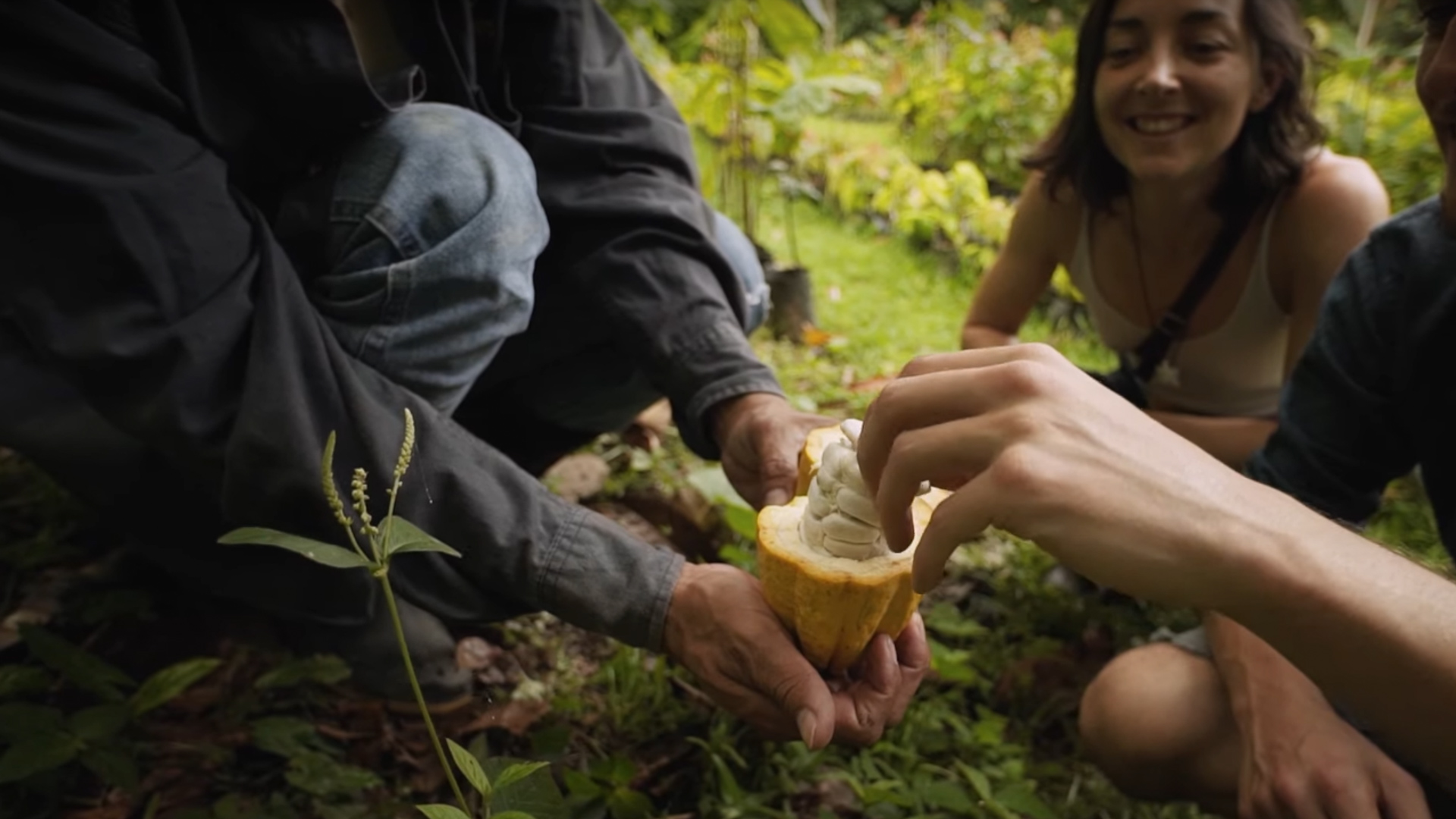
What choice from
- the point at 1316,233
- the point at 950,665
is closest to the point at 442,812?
the point at 950,665

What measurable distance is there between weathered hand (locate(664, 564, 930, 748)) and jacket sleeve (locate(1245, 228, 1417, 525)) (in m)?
0.61

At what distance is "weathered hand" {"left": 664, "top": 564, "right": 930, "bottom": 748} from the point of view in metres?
0.99

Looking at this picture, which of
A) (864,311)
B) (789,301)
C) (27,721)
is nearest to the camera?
(27,721)

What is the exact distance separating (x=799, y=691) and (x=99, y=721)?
2.60ft

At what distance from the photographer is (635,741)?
52.4 inches

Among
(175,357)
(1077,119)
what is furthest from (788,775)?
(1077,119)

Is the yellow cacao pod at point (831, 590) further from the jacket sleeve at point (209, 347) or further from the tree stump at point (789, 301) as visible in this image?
the tree stump at point (789, 301)

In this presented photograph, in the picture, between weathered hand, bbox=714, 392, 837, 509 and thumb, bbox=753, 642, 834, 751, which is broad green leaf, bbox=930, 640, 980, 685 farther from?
thumb, bbox=753, 642, 834, 751

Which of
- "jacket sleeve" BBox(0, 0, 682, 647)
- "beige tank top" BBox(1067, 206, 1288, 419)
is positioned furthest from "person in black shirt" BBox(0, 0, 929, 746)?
"beige tank top" BBox(1067, 206, 1288, 419)

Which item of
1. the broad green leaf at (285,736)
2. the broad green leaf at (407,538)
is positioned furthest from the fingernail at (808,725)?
the broad green leaf at (285,736)

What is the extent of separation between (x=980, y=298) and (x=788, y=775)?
4.16 feet

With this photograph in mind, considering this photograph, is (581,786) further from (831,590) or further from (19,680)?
(19,680)

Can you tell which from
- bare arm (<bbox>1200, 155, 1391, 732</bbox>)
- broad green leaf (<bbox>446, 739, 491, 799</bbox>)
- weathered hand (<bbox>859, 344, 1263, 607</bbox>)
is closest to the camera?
weathered hand (<bbox>859, 344, 1263, 607</bbox>)

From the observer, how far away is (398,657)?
133cm
